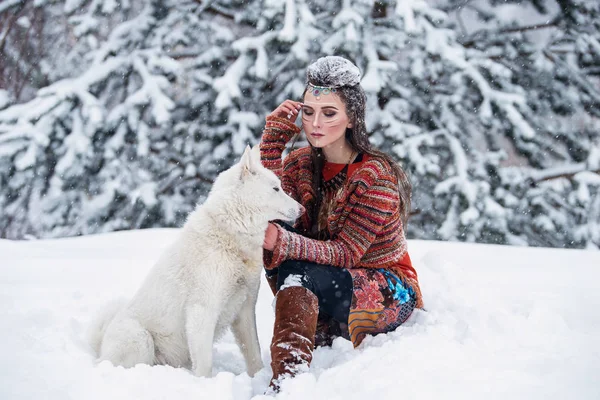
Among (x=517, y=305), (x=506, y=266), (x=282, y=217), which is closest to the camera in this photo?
(x=282, y=217)

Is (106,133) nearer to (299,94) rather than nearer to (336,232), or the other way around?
(299,94)

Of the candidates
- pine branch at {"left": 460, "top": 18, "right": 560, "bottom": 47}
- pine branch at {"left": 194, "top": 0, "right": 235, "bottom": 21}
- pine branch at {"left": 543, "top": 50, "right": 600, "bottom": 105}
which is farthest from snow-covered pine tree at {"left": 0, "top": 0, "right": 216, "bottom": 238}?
pine branch at {"left": 543, "top": 50, "right": 600, "bottom": 105}

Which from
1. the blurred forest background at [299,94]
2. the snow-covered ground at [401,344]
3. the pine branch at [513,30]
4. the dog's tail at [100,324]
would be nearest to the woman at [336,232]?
the snow-covered ground at [401,344]

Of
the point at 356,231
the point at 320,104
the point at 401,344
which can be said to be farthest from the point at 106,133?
the point at 401,344

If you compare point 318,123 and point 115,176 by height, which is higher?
point 318,123

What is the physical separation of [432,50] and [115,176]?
16.2ft

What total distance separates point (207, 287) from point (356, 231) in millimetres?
748

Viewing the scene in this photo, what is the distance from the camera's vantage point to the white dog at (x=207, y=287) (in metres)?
2.18

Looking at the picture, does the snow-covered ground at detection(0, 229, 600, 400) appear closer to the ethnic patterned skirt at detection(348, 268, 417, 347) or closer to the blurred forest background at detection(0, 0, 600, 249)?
the ethnic patterned skirt at detection(348, 268, 417, 347)

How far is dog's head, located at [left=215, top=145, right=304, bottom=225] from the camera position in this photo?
233cm

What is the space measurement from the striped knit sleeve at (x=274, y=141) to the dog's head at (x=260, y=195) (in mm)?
265

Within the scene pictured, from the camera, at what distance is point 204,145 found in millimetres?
7188

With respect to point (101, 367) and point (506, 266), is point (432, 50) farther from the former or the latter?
point (101, 367)

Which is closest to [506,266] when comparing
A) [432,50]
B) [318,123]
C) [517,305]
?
[517,305]
